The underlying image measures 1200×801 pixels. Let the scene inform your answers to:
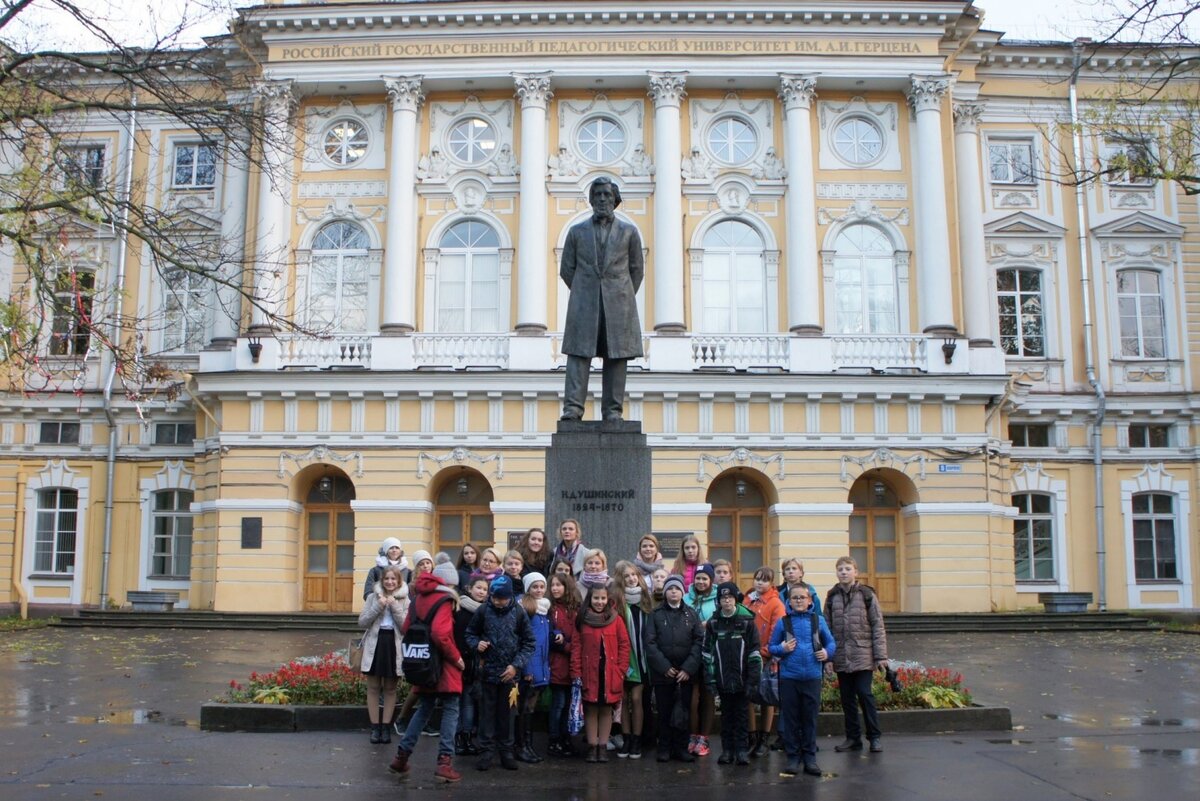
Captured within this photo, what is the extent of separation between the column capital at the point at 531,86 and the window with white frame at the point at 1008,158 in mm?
13365

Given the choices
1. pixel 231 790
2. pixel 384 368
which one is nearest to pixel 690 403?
pixel 384 368

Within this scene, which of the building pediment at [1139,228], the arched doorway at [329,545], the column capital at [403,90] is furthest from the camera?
the building pediment at [1139,228]

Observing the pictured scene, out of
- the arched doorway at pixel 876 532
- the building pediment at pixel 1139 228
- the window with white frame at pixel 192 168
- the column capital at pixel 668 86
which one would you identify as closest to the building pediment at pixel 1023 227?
the building pediment at pixel 1139 228

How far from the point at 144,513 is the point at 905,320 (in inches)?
864

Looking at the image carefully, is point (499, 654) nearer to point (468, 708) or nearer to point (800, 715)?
point (468, 708)

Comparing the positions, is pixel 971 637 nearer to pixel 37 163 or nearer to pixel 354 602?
pixel 354 602

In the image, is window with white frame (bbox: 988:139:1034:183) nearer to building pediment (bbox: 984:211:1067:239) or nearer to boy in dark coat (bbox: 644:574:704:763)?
building pediment (bbox: 984:211:1067:239)

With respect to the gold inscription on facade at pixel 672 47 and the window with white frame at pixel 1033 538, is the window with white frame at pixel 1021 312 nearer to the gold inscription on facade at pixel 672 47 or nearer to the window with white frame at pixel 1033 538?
the window with white frame at pixel 1033 538

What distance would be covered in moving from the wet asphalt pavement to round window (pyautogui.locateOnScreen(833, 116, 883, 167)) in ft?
62.7

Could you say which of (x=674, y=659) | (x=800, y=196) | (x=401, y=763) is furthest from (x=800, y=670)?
(x=800, y=196)

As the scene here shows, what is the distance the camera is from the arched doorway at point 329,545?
32.3 m

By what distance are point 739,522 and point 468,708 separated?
21.6m

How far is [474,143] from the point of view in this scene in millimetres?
35031

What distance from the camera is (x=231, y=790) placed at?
33.0 ft
